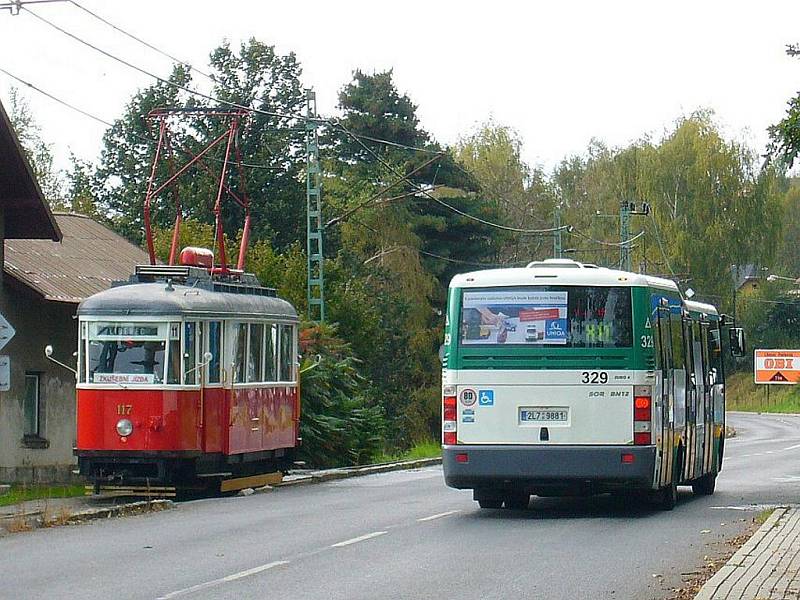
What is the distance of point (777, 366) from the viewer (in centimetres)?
10312

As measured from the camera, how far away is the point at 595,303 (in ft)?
60.7

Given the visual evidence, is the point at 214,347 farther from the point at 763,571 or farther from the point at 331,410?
the point at 763,571

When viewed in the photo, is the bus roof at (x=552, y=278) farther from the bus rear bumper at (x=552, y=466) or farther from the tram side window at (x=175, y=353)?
the tram side window at (x=175, y=353)

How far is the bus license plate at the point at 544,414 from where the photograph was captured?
18312 mm

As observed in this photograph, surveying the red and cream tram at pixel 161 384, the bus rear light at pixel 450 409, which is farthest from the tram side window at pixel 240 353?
the bus rear light at pixel 450 409

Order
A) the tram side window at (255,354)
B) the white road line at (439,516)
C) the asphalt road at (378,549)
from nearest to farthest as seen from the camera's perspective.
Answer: the asphalt road at (378,549)
the white road line at (439,516)
the tram side window at (255,354)

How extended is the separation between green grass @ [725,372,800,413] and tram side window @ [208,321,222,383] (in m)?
84.6

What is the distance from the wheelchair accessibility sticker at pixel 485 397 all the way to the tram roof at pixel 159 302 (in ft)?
19.5

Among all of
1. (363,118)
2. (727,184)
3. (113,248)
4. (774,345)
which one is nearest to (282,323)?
(113,248)

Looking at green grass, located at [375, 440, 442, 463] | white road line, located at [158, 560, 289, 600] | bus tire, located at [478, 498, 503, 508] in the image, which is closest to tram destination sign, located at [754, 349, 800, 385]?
green grass, located at [375, 440, 442, 463]

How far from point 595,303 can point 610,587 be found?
21.1 ft

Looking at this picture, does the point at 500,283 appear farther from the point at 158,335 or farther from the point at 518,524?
the point at 158,335

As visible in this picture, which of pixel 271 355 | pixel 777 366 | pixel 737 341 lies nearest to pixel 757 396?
pixel 777 366

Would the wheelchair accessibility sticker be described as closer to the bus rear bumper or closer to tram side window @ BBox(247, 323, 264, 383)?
the bus rear bumper
